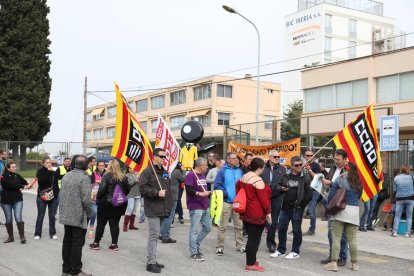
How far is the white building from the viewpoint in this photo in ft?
250

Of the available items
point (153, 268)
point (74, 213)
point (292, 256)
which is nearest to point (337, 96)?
point (292, 256)

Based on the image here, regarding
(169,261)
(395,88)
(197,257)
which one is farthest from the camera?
(395,88)

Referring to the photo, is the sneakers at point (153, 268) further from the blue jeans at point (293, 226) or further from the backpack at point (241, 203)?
the blue jeans at point (293, 226)

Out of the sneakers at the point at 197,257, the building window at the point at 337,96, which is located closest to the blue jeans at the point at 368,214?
the sneakers at the point at 197,257

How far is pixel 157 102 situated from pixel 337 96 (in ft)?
124

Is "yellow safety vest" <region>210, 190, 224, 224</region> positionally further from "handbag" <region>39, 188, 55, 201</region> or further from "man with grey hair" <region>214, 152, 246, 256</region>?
"handbag" <region>39, 188, 55, 201</region>

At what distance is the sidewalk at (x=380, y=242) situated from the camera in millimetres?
9513

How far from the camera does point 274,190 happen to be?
9195mm

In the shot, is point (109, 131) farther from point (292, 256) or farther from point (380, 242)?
point (292, 256)

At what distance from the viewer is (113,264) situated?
26.0 ft

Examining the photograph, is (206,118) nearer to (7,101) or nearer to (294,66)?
(7,101)

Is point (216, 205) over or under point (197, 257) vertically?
over

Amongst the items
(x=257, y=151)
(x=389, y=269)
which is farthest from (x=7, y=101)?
(x=389, y=269)

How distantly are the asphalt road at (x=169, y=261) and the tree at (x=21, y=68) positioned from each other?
1015 inches
